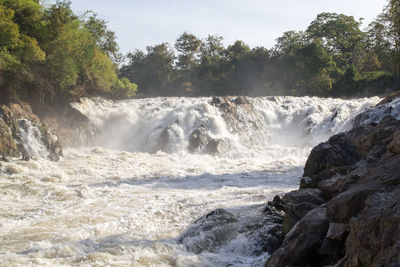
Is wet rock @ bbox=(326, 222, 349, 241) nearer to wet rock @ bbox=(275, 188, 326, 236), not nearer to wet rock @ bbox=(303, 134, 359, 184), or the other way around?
wet rock @ bbox=(275, 188, 326, 236)

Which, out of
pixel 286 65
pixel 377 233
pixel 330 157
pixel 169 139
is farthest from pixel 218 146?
pixel 286 65

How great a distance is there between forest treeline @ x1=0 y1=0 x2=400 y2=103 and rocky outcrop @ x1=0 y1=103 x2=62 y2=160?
1359 millimetres

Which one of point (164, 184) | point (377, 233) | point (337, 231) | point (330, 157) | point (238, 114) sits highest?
point (238, 114)

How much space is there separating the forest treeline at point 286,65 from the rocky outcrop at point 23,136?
2353 cm

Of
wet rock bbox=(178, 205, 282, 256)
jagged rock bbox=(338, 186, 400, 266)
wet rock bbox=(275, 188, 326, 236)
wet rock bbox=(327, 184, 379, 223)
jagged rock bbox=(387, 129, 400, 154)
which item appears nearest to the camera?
jagged rock bbox=(338, 186, 400, 266)

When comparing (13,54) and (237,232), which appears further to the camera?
(13,54)

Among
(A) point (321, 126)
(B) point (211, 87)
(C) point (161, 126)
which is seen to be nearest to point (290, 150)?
(A) point (321, 126)

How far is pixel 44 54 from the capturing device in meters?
14.7

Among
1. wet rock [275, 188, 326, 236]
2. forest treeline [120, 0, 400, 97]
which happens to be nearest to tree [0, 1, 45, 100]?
wet rock [275, 188, 326, 236]

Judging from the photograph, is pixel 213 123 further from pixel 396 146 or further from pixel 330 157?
pixel 396 146

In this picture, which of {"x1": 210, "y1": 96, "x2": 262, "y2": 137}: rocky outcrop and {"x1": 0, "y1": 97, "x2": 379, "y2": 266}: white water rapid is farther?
{"x1": 210, "y1": 96, "x2": 262, "y2": 137}: rocky outcrop

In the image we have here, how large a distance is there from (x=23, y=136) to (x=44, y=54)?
3.37m

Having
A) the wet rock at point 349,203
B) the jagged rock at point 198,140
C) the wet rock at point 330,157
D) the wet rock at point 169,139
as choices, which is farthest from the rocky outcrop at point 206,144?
the wet rock at point 349,203

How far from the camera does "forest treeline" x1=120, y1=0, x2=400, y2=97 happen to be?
30969 mm
